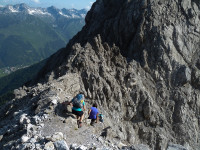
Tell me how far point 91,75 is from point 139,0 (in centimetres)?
3002

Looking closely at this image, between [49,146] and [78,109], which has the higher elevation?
[78,109]

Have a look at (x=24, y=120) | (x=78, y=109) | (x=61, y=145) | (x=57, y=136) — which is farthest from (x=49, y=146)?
(x=24, y=120)

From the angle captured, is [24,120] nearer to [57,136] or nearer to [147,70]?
[57,136]

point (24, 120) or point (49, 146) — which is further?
point (24, 120)

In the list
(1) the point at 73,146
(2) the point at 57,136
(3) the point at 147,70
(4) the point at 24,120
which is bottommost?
(1) the point at 73,146

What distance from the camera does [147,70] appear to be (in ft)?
170

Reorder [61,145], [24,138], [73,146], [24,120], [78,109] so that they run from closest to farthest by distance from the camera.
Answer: [61,145] → [73,146] → [24,138] → [24,120] → [78,109]

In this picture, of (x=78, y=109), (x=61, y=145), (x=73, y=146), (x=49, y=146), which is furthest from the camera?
(x=78, y=109)

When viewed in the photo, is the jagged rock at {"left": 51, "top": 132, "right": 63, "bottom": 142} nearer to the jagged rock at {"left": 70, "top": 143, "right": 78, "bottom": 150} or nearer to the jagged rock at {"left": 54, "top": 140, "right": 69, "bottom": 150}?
the jagged rock at {"left": 54, "top": 140, "right": 69, "bottom": 150}

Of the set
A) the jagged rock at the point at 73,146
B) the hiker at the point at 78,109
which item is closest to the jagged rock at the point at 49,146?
the jagged rock at the point at 73,146

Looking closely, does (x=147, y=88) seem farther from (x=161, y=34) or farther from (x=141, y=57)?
(x=161, y=34)

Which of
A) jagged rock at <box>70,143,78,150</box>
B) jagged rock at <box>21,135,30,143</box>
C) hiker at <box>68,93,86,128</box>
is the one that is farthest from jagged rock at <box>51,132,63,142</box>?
hiker at <box>68,93,86,128</box>

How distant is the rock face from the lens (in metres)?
42.1

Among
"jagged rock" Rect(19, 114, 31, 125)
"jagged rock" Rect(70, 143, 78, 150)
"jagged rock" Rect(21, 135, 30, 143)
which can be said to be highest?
"jagged rock" Rect(19, 114, 31, 125)
